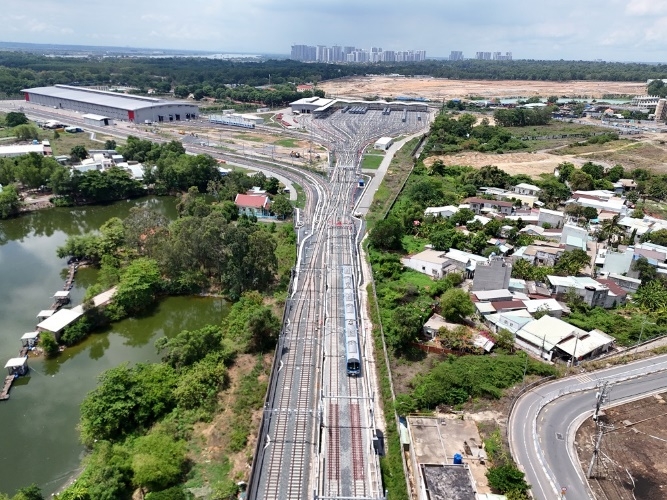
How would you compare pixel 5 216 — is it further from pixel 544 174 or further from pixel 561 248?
pixel 544 174

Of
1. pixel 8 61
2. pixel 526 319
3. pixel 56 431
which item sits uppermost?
pixel 8 61

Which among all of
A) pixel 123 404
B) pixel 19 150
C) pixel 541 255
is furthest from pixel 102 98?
pixel 541 255

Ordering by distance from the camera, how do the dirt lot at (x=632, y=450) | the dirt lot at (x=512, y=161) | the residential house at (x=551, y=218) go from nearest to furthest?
1. the dirt lot at (x=632, y=450)
2. the residential house at (x=551, y=218)
3. the dirt lot at (x=512, y=161)

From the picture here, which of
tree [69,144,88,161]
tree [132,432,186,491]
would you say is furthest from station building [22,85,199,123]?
tree [132,432,186,491]

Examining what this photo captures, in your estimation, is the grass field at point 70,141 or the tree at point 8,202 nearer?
the tree at point 8,202

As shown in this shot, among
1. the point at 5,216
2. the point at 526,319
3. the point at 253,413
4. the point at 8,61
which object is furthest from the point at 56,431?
the point at 8,61

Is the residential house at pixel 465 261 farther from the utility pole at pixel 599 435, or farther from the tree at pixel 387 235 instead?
the utility pole at pixel 599 435

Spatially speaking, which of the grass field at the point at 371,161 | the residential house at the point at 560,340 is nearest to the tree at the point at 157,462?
the residential house at the point at 560,340
